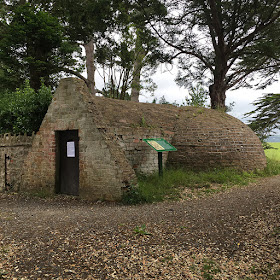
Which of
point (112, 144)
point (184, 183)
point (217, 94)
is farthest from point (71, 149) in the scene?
point (217, 94)

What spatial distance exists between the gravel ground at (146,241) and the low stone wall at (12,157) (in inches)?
108

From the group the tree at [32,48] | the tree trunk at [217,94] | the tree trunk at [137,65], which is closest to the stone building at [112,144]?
the tree trunk at [217,94]

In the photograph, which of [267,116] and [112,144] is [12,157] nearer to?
[112,144]

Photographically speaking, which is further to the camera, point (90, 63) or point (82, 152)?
point (90, 63)

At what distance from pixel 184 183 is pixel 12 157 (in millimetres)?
6175

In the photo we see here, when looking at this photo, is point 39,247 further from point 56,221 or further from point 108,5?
point 108,5

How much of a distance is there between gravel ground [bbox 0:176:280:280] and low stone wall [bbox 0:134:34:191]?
8.97 ft

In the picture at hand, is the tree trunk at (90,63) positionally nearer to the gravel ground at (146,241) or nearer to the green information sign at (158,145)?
the green information sign at (158,145)

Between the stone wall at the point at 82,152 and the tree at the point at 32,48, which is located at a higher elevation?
the tree at the point at 32,48

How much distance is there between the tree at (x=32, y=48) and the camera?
15375 mm

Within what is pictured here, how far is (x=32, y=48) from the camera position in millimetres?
16062

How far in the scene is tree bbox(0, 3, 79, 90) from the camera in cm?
1538

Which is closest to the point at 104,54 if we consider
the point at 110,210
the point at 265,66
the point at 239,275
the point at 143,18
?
the point at 143,18

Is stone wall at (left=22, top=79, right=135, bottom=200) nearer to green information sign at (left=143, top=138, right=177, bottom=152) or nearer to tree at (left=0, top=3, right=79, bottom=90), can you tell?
green information sign at (left=143, top=138, right=177, bottom=152)
